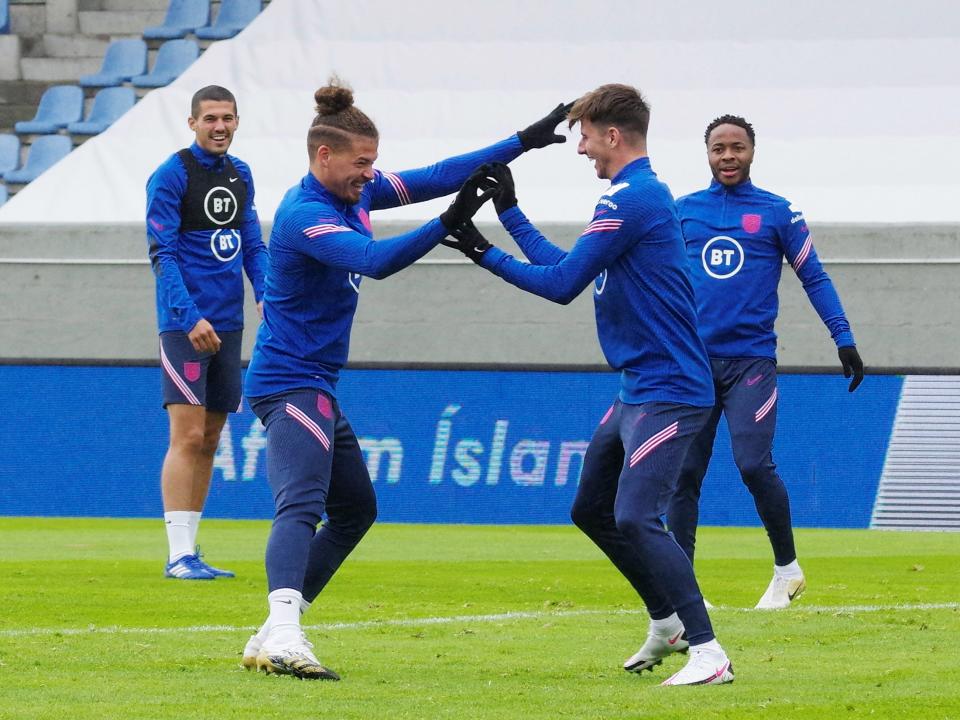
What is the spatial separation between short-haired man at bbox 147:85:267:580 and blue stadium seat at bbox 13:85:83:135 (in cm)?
1205

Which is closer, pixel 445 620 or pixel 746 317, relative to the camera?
pixel 445 620

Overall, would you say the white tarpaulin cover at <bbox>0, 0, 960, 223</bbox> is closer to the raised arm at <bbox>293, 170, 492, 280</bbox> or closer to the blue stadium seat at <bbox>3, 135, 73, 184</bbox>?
the blue stadium seat at <bbox>3, 135, 73, 184</bbox>

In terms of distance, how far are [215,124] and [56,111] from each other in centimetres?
1253

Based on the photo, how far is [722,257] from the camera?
7.49 m

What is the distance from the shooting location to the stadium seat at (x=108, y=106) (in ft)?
65.5

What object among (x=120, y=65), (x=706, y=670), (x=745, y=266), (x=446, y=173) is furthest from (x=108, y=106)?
(x=706, y=670)

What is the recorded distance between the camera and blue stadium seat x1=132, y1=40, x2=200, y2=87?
66.7 feet

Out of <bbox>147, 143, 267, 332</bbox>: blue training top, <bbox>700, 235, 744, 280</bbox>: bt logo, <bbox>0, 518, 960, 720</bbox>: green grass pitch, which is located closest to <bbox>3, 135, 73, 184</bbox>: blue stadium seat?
<bbox>0, 518, 960, 720</bbox>: green grass pitch

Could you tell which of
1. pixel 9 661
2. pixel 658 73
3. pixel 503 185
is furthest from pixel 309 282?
pixel 658 73

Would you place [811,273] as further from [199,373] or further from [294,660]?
[294,660]

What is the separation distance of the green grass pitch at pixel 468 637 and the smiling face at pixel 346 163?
1.52m

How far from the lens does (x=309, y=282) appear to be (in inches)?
215

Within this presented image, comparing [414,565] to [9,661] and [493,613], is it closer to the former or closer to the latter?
[493,613]

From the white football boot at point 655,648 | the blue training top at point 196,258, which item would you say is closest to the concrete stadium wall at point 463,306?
the blue training top at point 196,258
